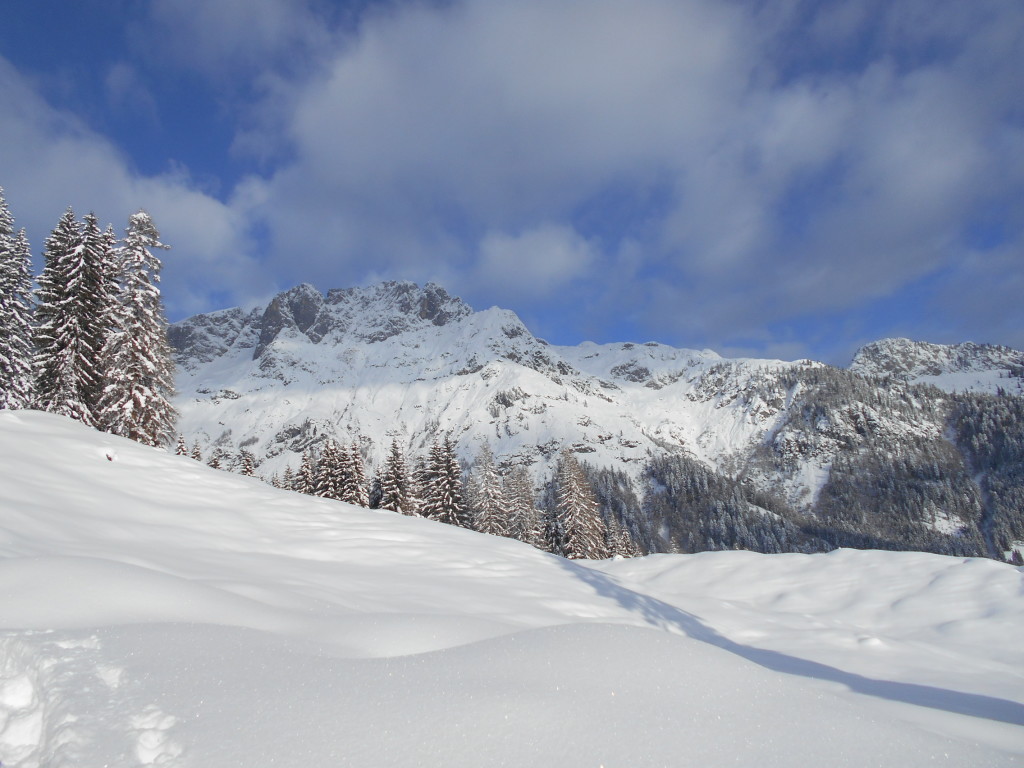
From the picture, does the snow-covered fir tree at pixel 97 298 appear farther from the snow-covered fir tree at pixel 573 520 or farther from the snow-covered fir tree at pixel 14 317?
the snow-covered fir tree at pixel 573 520

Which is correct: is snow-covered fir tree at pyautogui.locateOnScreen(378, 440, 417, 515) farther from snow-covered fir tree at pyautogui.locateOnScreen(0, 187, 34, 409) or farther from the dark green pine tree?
snow-covered fir tree at pyautogui.locateOnScreen(0, 187, 34, 409)

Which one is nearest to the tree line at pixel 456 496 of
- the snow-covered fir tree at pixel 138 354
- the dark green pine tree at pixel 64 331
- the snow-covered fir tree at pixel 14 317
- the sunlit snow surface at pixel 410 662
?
the snow-covered fir tree at pixel 138 354

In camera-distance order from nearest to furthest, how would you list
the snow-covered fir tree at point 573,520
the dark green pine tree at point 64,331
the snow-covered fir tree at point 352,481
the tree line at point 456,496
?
the dark green pine tree at point 64,331 < the snow-covered fir tree at point 573,520 < the tree line at point 456,496 < the snow-covered fir tree at point 352,481

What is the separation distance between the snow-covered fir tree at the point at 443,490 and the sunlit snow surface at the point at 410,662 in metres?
30.0

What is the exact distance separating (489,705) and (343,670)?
1.13 metres

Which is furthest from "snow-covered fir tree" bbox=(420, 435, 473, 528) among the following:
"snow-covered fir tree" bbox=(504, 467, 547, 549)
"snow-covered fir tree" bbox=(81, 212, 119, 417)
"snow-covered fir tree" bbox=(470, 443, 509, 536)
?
"snow-covered fir tree" bbox=(81, 212, 119, 417)

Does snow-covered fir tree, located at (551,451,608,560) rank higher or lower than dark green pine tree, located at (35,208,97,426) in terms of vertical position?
lower

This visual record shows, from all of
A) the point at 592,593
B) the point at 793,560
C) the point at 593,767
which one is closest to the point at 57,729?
the point at 593,767

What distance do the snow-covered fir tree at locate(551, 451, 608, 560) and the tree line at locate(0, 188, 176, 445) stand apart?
24747mm

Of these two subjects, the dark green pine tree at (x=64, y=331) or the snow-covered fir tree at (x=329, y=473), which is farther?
the snow-covered fir tree at (x=329, y=473)

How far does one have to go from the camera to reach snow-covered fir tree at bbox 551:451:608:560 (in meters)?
35.2

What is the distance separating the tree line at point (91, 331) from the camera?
22.6 meters

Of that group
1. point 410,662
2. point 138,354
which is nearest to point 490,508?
point 138,354

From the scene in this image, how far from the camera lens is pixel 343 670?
342cm
